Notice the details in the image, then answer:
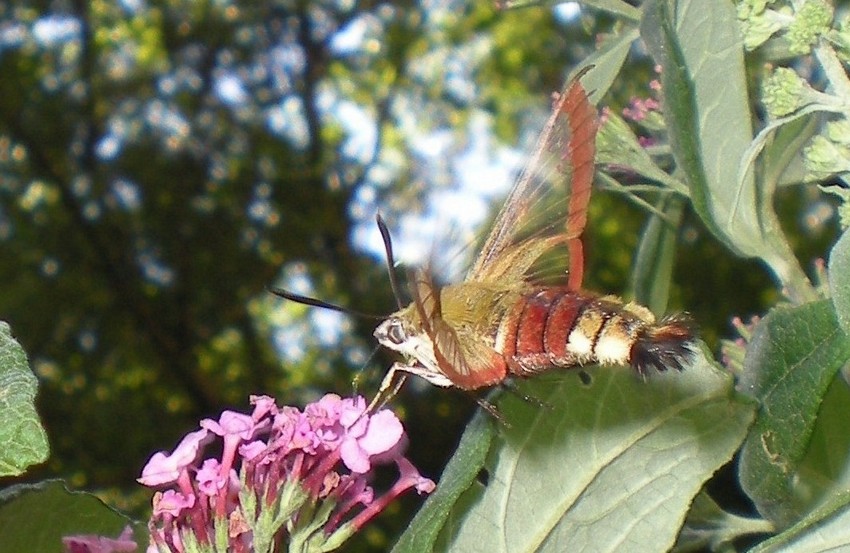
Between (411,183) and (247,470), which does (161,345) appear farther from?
(247,470)

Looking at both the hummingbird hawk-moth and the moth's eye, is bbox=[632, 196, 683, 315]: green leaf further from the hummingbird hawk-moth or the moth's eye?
the moth's eye

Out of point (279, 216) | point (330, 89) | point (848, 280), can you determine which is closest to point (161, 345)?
point (279, 216)

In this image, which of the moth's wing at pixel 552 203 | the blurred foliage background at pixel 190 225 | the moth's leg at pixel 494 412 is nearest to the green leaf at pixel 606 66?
the moth's wing at pixel 552 203

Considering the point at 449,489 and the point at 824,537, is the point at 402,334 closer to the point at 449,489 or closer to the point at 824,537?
the point at 449,489

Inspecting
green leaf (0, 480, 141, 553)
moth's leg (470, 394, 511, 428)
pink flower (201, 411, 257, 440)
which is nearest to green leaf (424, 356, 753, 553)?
moth's leg (470, 394, 511, 428)

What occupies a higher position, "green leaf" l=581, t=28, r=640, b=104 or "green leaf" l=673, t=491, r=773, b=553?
"green leaf" l=581, t=28, r=640, b=104

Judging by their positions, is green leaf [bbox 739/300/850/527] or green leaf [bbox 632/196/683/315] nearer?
green leaf [bbox 739/300/850/527]

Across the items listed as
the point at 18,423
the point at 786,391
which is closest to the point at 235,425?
the point at 18,423
